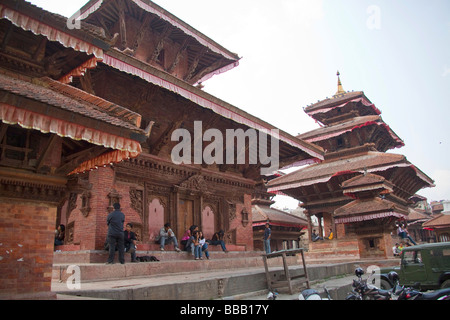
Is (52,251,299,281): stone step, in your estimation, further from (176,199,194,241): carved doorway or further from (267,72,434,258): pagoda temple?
(267,72,434,258): pagoda temple

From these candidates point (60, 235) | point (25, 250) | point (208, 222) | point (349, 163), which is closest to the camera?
point (25, 250)

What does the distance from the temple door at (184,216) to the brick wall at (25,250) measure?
274 inches

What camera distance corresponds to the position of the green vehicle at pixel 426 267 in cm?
967

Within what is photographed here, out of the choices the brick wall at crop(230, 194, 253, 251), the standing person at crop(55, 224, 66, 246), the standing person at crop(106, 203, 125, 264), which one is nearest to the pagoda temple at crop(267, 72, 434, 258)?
the brick wall at crop(230, 194, 253, 251)

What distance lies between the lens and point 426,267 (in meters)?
9.91

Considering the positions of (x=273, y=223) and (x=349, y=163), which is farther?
(x=349, y=163)

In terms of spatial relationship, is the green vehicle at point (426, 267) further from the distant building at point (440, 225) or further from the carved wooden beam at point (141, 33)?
the distant building at point (440, 225)

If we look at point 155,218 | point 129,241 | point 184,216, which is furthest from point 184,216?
point 129,241

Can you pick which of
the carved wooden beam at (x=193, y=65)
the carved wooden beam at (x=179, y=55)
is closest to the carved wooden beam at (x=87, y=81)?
the carved wooden beam at (x=179, y=55)

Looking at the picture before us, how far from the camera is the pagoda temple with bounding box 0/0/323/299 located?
17.6 feet

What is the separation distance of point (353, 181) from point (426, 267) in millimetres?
8796

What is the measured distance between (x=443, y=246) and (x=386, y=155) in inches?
666
